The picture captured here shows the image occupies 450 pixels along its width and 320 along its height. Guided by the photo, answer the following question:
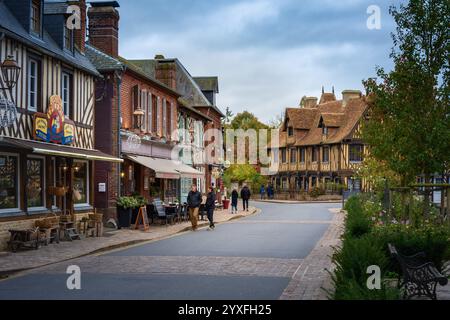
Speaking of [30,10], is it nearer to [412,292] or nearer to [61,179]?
[61,179]

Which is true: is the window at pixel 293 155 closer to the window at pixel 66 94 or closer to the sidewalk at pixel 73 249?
the sidewalk at pixel 73 249

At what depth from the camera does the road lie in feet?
31.7

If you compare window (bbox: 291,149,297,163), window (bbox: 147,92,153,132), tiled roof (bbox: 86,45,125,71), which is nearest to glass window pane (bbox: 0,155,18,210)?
tiled roof (bbox: 86,45,125,71)

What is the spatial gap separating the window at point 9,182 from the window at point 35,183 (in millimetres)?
605

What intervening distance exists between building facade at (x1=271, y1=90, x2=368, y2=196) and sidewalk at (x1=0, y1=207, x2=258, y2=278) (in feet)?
115

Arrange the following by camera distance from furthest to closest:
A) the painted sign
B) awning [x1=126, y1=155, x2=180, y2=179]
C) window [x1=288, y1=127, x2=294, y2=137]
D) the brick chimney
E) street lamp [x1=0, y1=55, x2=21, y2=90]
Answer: window [x1=288, y1=127, x2=294, y2=137] < the brick chimney < awning [x1=126, y1=155, x2=180, y2=179] < the painted sign < street lamp [x1=0, y1=55, x2=21, y2=90]

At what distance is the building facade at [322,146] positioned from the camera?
57.7 metres

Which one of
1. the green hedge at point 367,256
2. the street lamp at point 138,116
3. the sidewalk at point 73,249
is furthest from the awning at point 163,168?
the green hedge at point 367,256

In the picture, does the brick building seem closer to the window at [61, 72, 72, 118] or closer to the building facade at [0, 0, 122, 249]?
the building facade at [0, 0, 122, 249]

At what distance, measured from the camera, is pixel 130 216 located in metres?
23.4

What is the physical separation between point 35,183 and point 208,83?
31963mm
